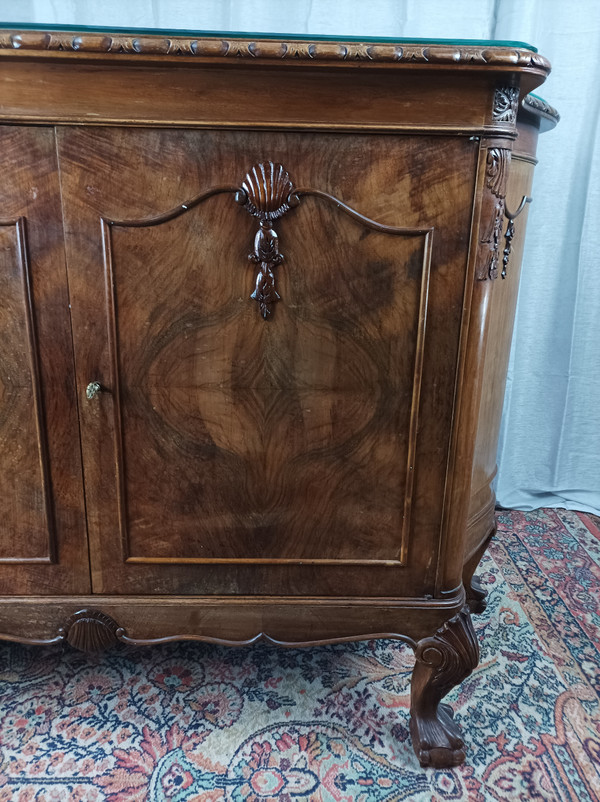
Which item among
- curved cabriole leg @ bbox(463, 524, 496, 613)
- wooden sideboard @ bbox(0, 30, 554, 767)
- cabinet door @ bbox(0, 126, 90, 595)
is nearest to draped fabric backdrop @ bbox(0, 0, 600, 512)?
curved cabriole leg @ bbox(463, 524, 496, 613)

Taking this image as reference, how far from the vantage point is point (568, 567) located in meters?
1.49

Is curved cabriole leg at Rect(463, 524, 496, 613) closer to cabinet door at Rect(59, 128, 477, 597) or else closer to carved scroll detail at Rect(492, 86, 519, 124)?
cabinet door at Rect(59, 128, 477, 597)

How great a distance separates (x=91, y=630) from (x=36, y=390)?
36 cm

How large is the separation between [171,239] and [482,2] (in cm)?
106

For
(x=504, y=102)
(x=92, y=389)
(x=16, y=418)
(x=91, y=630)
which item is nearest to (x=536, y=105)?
(x=504, y=102)

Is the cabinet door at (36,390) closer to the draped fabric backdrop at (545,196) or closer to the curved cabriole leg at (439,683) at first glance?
the curved cabriole leg at (439,683)

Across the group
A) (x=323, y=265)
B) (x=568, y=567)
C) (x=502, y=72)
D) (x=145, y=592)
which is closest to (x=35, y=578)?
(x=145, y=592)

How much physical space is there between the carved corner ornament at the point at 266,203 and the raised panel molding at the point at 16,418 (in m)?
0.28

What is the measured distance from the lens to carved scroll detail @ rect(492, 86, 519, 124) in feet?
2.46

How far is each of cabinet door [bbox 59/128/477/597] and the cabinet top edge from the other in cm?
8

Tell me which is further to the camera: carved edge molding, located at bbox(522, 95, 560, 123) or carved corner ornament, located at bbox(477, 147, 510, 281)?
carved edge molding, located at bbox(522, 95, 560, 123)

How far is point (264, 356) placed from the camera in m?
0.83

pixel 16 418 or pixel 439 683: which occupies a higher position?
A: pixel 16 418

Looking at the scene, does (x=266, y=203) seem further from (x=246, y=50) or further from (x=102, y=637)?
(x=102, y=637)
